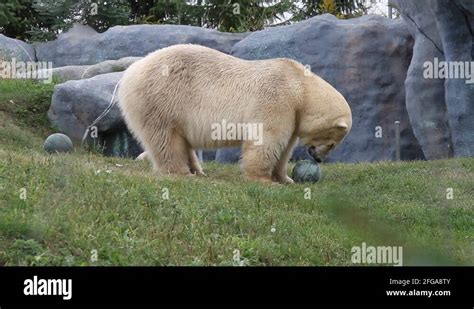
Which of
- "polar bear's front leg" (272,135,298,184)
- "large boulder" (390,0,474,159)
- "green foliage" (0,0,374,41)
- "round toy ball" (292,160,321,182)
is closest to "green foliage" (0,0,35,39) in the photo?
"green foliage" (0,0,374,41)

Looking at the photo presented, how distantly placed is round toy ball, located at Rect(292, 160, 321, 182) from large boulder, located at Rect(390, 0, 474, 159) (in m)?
4.20

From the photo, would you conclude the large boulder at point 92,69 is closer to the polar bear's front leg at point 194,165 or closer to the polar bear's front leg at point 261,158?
the polar bear's front leg at point 194,165

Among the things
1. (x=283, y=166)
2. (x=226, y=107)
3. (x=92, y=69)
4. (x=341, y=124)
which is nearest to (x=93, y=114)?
(x=92, y=69)

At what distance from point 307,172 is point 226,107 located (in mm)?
1445

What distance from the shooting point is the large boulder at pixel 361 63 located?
1619 cm

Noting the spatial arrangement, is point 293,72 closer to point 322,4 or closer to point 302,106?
point 302,106

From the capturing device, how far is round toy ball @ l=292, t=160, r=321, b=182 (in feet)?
34.3

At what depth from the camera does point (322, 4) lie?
73.8 ft

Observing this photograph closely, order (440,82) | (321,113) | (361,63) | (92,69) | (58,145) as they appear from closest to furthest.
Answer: (321,113), (58,145), (440,82), (361,63), (92,69)

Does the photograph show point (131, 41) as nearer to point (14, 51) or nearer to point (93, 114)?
point (14, 51)

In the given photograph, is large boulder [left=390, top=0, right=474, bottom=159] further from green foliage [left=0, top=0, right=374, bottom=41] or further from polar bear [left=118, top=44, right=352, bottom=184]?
green foliage [left=0, top=0, right=374, bottom=41]

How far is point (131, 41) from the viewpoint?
19.3m

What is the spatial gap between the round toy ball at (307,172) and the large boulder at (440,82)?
4.20 m
